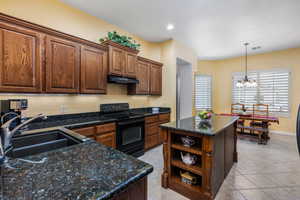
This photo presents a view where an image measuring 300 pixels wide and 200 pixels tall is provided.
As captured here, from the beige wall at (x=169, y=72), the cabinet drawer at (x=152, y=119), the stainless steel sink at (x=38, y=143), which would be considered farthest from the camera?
the beige wall at (x=169, y=72)

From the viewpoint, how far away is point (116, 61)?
2.97m

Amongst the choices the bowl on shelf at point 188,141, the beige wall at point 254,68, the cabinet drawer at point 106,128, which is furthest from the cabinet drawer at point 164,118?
the beige wall at point 254,68

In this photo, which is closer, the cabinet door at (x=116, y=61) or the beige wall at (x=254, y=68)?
the cabinet door at (x=116, y=61)

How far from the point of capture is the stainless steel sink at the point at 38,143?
1.14m

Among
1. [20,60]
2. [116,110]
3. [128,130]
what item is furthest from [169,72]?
[20,60]

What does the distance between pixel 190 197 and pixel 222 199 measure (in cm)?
43

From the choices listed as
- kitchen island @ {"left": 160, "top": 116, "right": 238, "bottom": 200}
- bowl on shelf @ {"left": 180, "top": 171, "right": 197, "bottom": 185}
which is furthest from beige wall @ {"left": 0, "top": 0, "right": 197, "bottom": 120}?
bowl on shelf @ {"left": 180, "top": 171, "right": 197, "bottom": 185}

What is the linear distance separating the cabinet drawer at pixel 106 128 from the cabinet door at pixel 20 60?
3.40ft

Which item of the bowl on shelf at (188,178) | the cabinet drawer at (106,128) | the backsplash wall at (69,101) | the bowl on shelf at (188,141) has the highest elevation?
the backsplash wall at (69,101)

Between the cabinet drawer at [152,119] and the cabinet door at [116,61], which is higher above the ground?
the cabinet door at [116,61]

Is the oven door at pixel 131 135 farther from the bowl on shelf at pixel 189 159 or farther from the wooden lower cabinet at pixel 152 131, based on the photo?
the bowl on shelf at pixel 189 159

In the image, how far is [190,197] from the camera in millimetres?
1865

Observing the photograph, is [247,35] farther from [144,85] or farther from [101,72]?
[101,72]

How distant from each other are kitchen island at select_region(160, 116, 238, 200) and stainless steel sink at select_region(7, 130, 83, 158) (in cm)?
124
